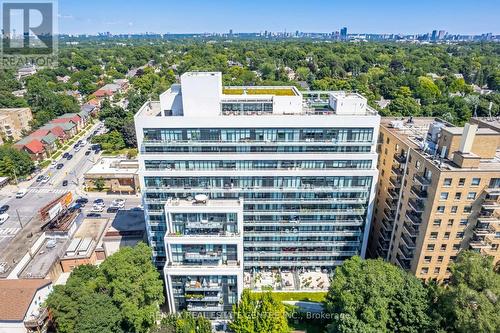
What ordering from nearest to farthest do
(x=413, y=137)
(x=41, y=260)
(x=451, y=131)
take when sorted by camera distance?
(x=451, y=131), (x=413, y=137), (x=41, y=260)

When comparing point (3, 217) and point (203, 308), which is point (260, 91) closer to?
point (203, 308)

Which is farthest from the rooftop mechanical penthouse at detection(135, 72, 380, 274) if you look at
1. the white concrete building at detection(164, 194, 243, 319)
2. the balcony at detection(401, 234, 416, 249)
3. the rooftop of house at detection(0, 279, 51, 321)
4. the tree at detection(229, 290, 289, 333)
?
the rooftop of house at detection(0, 279, 51, 321)

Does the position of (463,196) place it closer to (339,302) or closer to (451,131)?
(451,131)

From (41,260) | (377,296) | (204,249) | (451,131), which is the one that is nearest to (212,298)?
(204,249)

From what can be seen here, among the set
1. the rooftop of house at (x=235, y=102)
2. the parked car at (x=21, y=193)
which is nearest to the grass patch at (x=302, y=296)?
the rooftop of house at (x=235, y=102)

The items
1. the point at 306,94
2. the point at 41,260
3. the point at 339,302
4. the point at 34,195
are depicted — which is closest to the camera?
the point at 339,302
